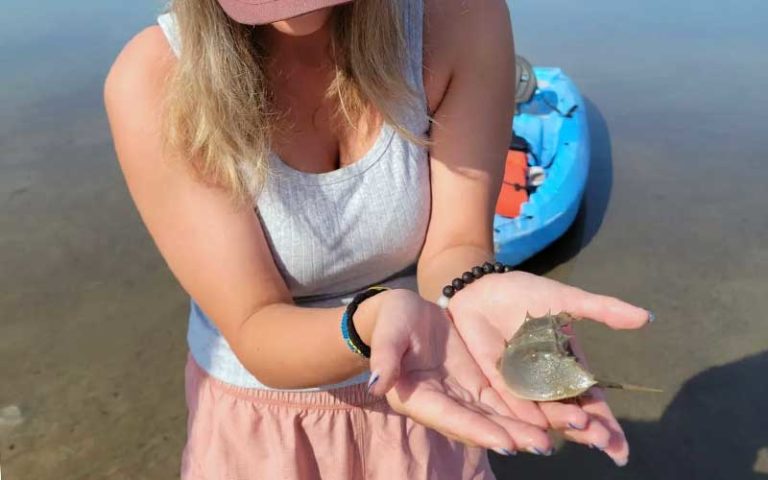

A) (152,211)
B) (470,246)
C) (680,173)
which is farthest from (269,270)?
(680,173)

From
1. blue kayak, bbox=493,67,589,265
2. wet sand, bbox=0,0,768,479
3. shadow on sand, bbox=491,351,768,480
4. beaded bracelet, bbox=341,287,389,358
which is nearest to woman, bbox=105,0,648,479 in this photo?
beaded bracelet, bbox=341,287,389,358

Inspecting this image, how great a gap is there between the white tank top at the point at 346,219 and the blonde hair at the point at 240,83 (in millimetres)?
52

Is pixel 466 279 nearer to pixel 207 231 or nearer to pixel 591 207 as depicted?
pixel 207 231

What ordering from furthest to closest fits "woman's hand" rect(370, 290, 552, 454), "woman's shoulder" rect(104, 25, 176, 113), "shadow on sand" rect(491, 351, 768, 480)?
"shadow on sand" rect(491, 351, 768, 480), "woman's shoulder" rect(104, 25, 176, 113), "woman's hand" rect(370, 290, 552, 454)

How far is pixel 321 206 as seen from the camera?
79.1 inches

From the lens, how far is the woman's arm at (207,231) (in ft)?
6.15

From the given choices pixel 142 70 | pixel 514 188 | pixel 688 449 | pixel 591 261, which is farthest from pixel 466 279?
pixel 514 188

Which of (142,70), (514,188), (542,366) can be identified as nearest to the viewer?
(542,366)

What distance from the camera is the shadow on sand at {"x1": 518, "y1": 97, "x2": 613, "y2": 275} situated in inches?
215

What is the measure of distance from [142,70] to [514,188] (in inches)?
162

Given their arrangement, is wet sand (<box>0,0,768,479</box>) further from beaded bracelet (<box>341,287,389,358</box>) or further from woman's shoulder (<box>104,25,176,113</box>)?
woman's shoulder (<box>104,25,176,113</box>)

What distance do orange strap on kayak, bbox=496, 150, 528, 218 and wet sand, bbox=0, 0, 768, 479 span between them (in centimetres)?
45

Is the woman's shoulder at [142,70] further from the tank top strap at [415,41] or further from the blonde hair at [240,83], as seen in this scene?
Answer: the tank top strap at [415,41]

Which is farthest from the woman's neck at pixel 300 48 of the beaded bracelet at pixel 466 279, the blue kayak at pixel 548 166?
the blue kayak at pixel 548 166
